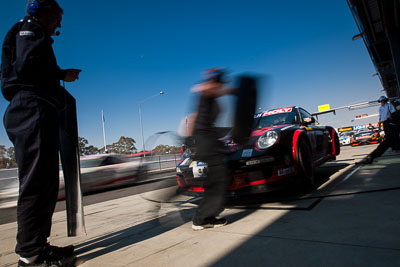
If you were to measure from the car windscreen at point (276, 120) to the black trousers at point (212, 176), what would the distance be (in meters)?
1.96

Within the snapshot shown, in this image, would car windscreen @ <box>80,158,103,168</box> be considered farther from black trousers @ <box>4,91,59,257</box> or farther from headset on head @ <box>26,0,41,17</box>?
headset on head @ <box>26,0,41,17</box>

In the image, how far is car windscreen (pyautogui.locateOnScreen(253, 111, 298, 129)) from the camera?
12.9 ft

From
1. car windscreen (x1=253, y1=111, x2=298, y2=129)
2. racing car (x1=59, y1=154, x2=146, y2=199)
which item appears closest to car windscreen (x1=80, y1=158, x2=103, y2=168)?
racing car (x1=59, y1=154, x2=146, y2=199)

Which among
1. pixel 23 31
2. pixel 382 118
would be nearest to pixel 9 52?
pixel 23 31

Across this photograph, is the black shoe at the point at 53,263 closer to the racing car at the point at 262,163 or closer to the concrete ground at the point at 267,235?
the concrete ground at the point at 267,235

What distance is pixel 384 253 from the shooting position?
1.38m

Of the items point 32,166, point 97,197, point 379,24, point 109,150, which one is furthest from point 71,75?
point 109,150

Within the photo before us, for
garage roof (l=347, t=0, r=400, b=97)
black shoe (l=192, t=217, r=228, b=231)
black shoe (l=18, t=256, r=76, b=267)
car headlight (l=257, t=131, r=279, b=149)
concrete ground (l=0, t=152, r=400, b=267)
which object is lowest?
concrete ground (l=0, t=152, r=400, b=267)

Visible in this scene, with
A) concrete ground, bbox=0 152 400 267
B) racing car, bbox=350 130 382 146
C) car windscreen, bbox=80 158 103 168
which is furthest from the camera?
racing car, bbox=350 130 382 146

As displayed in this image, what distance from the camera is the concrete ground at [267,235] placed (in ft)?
4.90

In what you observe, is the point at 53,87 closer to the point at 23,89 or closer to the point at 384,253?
the point at 23,89

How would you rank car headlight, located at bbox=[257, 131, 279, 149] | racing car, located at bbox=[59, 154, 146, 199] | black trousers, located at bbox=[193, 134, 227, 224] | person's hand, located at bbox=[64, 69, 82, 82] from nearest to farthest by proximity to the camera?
1. person's hand, located at bbox=[64, 69, 82, 82]
2. black trousers, located at bbox=[193, 134, 227, 224]
3. car headlight, located at bbox=[257, 131, 279, 149]
4. racing car, located at bbox=[59, 154, 146, 199]

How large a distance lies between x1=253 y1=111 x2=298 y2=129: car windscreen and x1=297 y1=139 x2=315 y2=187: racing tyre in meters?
0.53

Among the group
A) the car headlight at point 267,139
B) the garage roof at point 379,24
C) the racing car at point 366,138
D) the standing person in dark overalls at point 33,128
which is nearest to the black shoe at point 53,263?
the standing person in dark overalls at point 33,128
